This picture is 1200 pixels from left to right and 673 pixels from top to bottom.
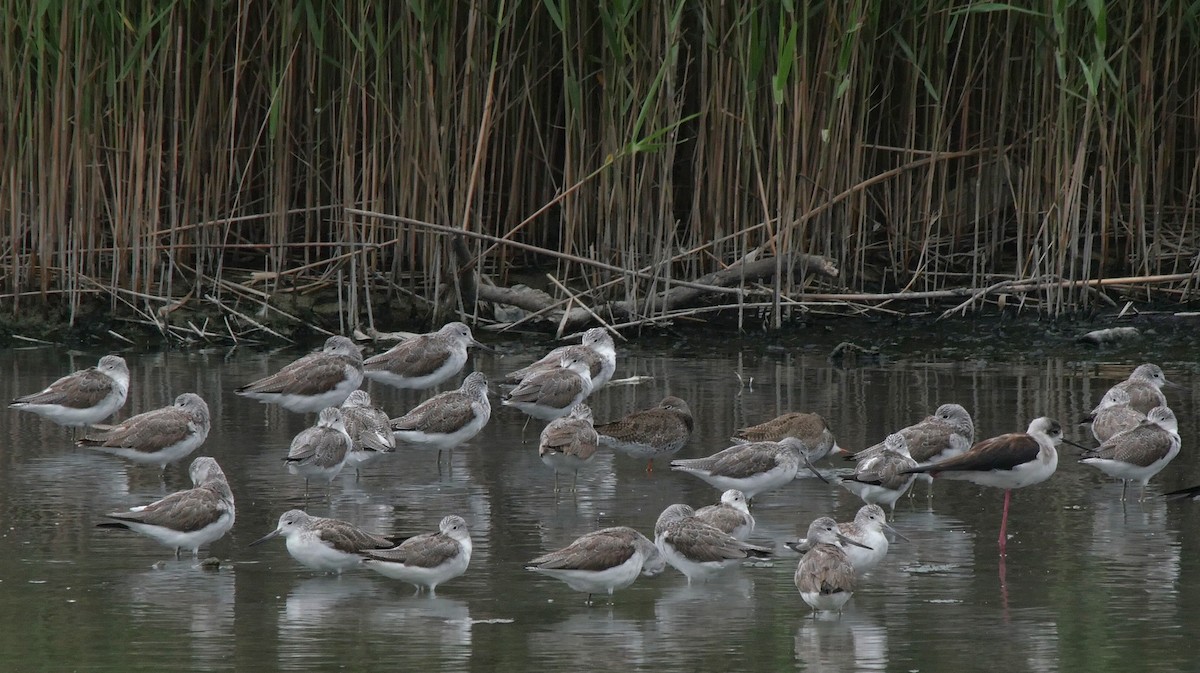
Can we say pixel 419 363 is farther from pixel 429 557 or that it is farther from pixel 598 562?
pixel 598 562

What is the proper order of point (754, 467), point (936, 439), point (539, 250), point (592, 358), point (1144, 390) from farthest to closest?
point (539, 250) → point (592, 358) → point (1144, 390) → point (936, 439) → point (754, 467)

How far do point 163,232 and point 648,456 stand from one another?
23.8 feet

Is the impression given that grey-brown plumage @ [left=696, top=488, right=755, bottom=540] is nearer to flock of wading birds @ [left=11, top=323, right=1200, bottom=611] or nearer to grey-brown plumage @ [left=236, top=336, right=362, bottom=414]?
flock of wading birds @ [left=11, top=323, right=1200, bottom=611]

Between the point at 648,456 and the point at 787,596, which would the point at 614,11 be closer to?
the point at 648,456

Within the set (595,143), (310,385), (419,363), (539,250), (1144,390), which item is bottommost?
(1144,390)

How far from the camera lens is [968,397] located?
562 inches

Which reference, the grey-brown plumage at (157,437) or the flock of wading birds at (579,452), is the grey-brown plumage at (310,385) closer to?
the flock of wading birds at (579,452)

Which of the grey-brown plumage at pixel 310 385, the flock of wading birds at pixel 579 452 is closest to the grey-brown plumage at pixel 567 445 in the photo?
the flock of wading birds at pixel 579 452

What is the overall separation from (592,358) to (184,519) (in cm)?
543

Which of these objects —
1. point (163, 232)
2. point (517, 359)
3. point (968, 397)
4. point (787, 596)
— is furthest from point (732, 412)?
point (163, 232)

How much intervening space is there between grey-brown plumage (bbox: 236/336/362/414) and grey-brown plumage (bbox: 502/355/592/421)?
142 cm

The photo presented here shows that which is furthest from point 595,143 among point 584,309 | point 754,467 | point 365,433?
point 754,467

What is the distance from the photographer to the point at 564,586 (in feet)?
28.5

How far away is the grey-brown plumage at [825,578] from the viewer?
25.4 feet
